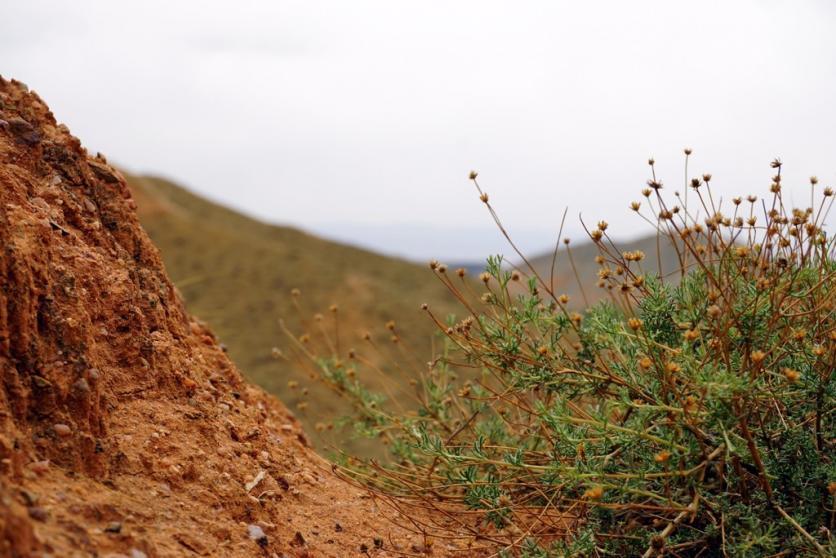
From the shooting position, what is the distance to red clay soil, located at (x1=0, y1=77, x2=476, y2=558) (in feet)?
9.02

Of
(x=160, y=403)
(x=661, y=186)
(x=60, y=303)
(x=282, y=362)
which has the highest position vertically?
(x=661, y=186)

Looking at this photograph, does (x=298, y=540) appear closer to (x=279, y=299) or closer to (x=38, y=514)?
(x=38, y=514)

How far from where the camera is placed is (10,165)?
3.60 meters

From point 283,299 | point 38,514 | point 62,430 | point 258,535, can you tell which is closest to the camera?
point 38,514

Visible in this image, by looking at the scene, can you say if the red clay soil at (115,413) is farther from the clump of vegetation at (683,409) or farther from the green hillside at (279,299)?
the green hillside at (279,299)

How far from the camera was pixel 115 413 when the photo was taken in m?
3.34

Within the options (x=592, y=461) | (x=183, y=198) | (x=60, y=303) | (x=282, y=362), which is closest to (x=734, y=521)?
(x=592, y=461)

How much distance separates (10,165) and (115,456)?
51.9 inches

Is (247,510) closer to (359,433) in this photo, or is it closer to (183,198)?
(359,433)

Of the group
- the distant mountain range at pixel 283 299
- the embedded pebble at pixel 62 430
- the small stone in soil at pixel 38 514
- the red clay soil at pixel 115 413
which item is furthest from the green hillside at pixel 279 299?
the small stone in soil at pixel 38 514

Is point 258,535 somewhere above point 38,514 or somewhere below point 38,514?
below

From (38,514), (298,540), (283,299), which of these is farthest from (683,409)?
(283,299)

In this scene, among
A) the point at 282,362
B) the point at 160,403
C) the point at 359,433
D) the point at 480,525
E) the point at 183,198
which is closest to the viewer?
the point at 160,403

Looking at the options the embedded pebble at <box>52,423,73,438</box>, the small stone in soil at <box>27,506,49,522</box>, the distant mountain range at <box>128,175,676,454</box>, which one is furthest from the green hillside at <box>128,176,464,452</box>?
the small stone in soil at <box>27,506,49,522</box>
